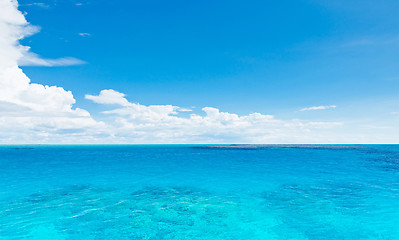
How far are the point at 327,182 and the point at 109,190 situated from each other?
3998 centimetres

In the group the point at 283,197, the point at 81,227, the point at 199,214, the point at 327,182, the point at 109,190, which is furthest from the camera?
the point at 327,182

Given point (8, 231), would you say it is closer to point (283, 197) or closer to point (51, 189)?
point (51, 189)

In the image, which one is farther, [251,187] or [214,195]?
[251,187]

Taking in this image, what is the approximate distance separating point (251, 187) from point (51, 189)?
33980 mm

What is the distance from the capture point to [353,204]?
2481 centimetres

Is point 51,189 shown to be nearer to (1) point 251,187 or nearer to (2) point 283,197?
(1) point 251,187

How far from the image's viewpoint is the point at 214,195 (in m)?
29.2

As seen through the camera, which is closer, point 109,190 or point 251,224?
point 251,224

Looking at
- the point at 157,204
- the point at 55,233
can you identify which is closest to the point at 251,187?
the point at 157,204

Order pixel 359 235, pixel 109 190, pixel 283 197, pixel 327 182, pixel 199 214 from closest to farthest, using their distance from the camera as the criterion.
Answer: pixel 359 235 < pixel 199 214 < pixel 283 197 < pixel 109 190 < pixel 327 182

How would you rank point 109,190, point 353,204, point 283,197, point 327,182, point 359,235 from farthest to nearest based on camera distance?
point 327,182
point 109,190
point 283,197
point 353,204
point 359,235

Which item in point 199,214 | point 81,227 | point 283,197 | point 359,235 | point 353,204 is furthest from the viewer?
point 283,197

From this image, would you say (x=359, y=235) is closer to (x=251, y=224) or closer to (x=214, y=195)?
(x=251, y=224)

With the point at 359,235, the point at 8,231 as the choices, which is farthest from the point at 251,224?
the point at 8,231
